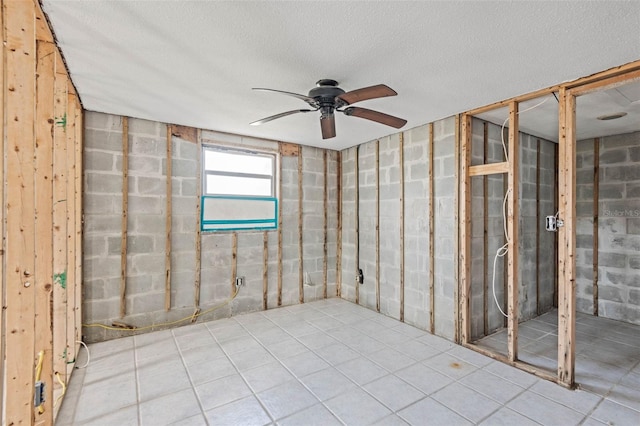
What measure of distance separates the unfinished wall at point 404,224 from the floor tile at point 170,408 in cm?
273

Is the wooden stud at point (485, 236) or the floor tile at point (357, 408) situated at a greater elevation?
the wooden stud at point (485, 236)

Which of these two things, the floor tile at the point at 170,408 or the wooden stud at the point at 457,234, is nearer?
the floor tile at the point at 170,408

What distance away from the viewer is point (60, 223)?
2340mm

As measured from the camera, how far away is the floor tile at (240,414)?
7.03 feet

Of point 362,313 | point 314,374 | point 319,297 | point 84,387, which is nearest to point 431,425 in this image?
point 314,374

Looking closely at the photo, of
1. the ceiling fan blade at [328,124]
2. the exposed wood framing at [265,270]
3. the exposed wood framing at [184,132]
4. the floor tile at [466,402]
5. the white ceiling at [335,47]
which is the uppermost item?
the white ceiling at [335,47]

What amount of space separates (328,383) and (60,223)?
2.46 meters

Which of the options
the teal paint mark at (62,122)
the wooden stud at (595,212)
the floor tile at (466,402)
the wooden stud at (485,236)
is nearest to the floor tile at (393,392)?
the floor tile at (466,402)

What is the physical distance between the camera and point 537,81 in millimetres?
2580

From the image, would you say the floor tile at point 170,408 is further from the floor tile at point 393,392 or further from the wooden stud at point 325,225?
the wooden stud at point 325,225

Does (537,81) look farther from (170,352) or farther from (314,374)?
(170,352)

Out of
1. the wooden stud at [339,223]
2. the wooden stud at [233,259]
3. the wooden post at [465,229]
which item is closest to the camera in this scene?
the wooden post at [465,229]

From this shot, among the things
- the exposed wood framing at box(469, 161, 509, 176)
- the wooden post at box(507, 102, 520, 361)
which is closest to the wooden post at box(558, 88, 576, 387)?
the wooden post at box(507, 102, 520, 361)

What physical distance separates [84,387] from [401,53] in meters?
3.58
